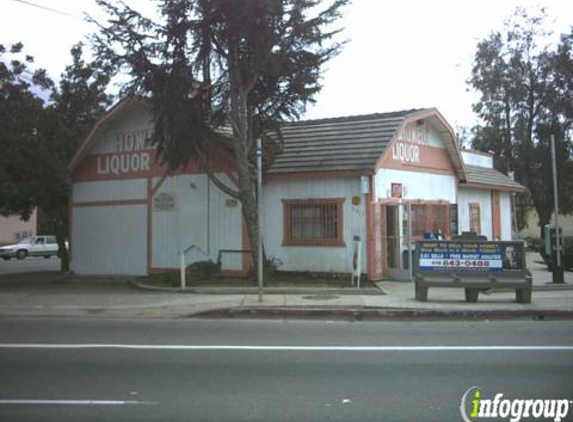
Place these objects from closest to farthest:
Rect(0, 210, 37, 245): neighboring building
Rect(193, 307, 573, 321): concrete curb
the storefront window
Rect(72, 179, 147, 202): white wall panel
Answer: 1. Rect(193, 307, 573, 321): concrete curb
2. the storefront window
3. Rect(72, 179, 147, 202): white wall panel
4. Rect(0, 210, 37, 245): neighboring building

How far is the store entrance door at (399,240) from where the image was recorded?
17.1 metres

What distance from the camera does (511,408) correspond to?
230 inches

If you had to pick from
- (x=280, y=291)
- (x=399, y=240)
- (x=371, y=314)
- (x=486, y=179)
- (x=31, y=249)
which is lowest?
(x=371, y=314)

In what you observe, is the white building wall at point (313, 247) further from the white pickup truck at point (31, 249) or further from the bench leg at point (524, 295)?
the white pickup truck at point (31, 249)

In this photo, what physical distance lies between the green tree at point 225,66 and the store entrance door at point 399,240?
13.2 ft

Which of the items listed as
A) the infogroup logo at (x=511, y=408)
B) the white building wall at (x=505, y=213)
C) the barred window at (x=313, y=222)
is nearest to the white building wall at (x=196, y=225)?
the barred window at (x=313, y=222)

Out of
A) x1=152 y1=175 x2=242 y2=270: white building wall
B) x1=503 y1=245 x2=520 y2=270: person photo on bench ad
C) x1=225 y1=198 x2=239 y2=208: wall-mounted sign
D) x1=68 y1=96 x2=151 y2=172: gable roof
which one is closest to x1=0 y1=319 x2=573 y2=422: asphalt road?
x1=503 y1=245 x2=520 y2=270: person photo on bench ad

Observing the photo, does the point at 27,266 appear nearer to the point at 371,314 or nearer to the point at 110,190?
the point at 110,190

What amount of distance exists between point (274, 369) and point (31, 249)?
127 ft

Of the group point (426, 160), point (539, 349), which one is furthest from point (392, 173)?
point (539, 349)

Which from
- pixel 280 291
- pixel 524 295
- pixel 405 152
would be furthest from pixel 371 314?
pixel 405 152

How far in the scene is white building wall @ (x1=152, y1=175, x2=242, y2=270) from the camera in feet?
59.7

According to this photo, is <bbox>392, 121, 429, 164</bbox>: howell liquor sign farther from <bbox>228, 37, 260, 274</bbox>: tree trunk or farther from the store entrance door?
<bbox>228, 37, 260, 274</bbox>: tree trunk

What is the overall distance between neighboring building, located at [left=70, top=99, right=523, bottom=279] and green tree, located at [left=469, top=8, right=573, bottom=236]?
20335 millimetres
